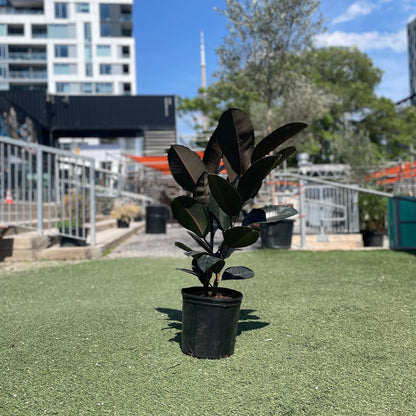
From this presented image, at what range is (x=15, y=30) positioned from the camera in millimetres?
48469

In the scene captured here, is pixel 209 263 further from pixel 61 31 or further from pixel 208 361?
pixel 61 31

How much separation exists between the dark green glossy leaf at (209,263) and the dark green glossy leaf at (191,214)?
15cm

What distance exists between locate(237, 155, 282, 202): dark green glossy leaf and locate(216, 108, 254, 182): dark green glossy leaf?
5.1 inches

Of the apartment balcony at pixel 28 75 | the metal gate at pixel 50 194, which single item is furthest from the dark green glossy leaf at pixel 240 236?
the apartment balcony at pixel 28 75

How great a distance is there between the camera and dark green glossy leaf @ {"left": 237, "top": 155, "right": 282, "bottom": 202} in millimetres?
2271

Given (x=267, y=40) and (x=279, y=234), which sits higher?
(x=267, y=40)

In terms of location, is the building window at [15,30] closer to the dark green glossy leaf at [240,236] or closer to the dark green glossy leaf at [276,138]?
the dark green glossy leaf at [276,138]

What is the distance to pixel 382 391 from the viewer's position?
1954 millimetres

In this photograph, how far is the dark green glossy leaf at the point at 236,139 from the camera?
93.4 inches

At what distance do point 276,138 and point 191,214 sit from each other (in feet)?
2.08

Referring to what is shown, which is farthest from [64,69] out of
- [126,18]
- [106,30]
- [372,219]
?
[372,219]

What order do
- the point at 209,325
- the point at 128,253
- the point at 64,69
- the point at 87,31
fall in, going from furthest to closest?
the point at 87,31 → the point at 64,69 → the point at 128,253 → the point at 209,325

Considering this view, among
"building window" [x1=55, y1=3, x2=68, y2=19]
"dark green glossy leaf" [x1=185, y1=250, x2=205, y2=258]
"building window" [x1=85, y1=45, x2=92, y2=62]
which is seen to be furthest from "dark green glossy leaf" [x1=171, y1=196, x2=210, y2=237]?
"building window" [x1=55, y1=3, x2=68, y2=19]

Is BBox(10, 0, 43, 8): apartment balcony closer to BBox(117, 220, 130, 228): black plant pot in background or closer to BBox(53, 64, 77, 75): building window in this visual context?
BBox(53, 64, 77, 75): building window
